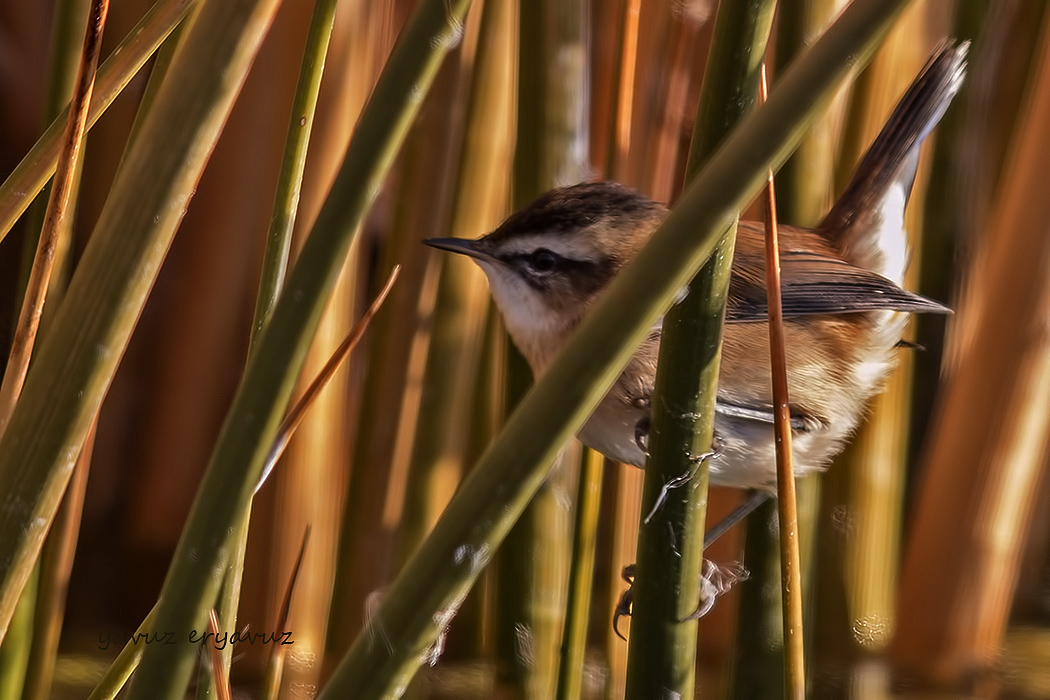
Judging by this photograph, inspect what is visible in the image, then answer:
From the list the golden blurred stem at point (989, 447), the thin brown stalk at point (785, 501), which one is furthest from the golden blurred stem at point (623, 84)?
the golden blurred stem at point (989, 447)

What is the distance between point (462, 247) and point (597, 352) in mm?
633

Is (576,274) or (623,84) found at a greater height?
(623,84)

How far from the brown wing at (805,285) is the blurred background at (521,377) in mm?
44

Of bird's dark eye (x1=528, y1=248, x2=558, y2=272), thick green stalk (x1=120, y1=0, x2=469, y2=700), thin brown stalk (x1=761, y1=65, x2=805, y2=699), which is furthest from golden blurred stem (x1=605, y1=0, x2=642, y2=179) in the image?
thick green stalk (x1=120, y1=0, x2=469, y2=700)

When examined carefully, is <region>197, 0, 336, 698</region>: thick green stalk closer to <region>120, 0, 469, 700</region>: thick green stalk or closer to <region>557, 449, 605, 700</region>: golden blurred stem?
<region>120, 0, 469, 700</region>: thick green stalk

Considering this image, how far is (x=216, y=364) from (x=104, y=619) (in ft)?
1.51

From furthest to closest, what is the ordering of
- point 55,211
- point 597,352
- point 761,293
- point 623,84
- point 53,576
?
point 761,293 < point 53,576 < point 623,84 < point 55,211 < point 597,352

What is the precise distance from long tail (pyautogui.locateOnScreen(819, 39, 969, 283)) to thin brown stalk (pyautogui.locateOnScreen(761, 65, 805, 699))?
0.59 metres

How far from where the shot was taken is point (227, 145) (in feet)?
5.28

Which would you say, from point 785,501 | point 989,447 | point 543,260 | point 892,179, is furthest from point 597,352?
point 989,447

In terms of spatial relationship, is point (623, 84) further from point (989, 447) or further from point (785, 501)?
point (989, 447)

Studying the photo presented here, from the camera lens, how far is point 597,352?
0.43 metres

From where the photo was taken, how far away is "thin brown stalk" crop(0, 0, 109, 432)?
55 centimetres

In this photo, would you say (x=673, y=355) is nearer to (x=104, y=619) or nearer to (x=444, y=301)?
(x=444, y=301)
